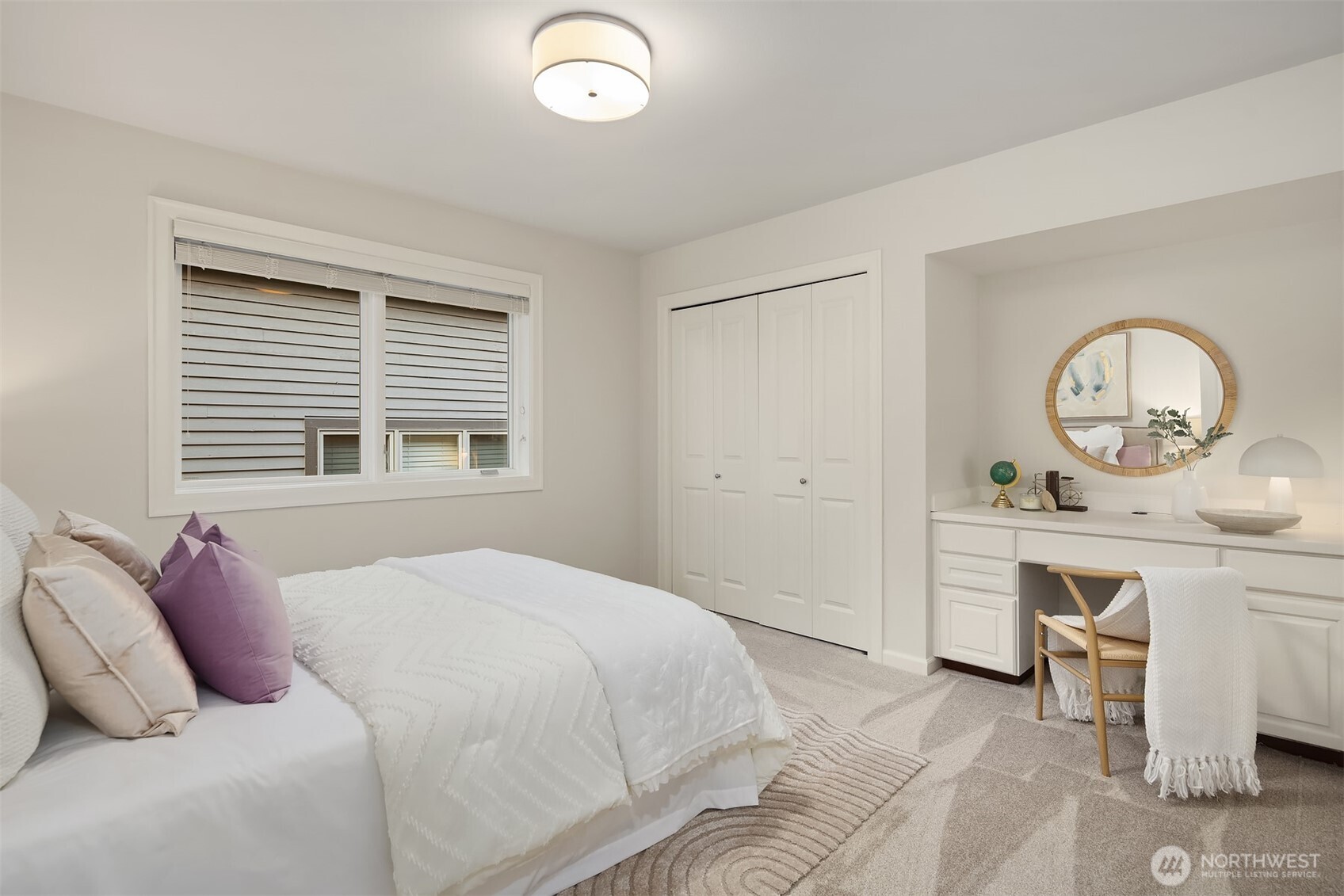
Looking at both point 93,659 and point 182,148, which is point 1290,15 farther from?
point 182,148

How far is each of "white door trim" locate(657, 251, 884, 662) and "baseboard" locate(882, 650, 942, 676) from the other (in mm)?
49

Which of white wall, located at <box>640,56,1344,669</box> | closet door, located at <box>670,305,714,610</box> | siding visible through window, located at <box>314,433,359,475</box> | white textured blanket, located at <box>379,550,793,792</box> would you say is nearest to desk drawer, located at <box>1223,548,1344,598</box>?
white wall, located at <box>640,56,1344,669</box>

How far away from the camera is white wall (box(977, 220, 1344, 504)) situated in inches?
113

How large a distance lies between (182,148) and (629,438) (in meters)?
2.89

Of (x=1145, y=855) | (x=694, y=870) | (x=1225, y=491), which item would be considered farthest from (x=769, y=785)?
(x=1225, y=491)

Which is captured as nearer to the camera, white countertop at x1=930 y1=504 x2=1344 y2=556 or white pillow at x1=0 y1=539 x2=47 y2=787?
white pillow at x1=0 y1=539 x2=47 y2=787

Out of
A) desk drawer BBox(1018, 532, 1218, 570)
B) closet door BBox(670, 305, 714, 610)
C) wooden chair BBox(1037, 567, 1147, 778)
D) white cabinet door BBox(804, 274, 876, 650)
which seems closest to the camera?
wooden chair BBox(1037, 567, 1147, 778)

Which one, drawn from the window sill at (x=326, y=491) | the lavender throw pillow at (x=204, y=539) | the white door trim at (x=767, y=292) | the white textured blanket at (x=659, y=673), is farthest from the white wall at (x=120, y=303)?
the white textured blanket at (x=659, y=673)

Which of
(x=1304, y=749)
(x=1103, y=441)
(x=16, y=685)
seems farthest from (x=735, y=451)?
(x=16, y=685)

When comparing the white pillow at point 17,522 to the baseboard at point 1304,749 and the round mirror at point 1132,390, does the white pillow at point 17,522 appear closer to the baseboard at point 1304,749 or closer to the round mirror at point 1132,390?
the baseboard at point 1304,749

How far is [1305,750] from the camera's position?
8.06 ft

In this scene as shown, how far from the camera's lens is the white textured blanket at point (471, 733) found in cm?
142

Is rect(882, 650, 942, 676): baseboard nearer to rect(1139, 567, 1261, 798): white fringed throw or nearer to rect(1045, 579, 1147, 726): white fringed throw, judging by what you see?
rect(1045, 579, 1147, 726): white fringed throw

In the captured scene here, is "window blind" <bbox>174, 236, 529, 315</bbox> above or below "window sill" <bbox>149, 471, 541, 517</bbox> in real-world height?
above
